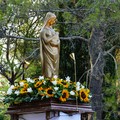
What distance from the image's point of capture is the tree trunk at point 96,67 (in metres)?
12.7

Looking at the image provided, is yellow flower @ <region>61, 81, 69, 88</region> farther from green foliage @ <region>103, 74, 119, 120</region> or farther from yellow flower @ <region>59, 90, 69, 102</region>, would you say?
green foliage @ <region>103, 74, 119, 120</region>

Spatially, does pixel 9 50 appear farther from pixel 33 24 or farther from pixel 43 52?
pixel 43 52

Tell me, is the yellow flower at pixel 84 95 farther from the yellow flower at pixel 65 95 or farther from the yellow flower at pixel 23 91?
the yellow flower at pixel 23 91

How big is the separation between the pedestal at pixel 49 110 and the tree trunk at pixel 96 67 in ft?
19.0

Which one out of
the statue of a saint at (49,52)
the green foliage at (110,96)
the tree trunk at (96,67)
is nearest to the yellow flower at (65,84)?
the statue of a saint at (49,52)

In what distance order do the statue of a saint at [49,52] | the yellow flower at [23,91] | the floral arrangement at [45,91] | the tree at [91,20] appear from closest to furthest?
the floral arrangement at [45,91] → the yellow flower at [23,91] → the statue of a saint at [49,52] → the tree at [91,20]

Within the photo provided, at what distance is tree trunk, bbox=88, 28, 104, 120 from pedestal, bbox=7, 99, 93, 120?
5790 mm

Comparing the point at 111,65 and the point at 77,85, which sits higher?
the point at 111,65

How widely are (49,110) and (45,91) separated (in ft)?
1.13

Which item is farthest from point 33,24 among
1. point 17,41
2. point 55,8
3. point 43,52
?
point 43,52

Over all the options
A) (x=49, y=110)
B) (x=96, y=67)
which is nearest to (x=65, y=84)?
(x=49, y=110)

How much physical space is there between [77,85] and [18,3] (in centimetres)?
539

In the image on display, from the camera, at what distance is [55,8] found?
485 inches

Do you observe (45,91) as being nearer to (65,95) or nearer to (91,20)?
(65,95)
